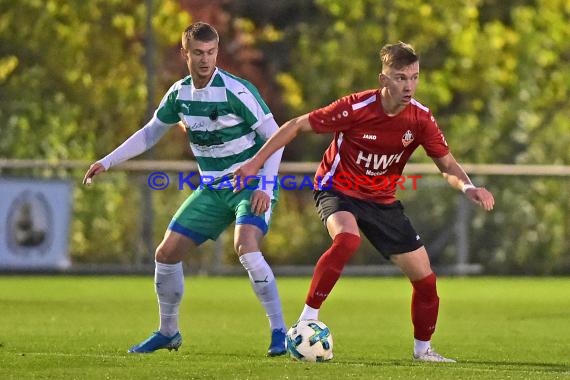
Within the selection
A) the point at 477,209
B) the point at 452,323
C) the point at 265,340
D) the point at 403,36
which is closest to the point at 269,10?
the point at 403,36

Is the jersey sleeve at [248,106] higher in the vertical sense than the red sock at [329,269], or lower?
higher

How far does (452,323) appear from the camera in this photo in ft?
44.0

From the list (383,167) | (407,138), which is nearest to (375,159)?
(383,167)

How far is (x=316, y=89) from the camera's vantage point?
26672 mm

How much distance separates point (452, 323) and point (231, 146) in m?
4.21

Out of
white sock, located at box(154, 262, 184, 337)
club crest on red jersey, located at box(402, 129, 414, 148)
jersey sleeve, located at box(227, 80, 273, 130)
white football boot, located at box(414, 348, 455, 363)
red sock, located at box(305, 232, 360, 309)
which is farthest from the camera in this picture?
white sock, located at box(154, 262, 184, 337)

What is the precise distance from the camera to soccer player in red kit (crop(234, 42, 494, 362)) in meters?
9.29

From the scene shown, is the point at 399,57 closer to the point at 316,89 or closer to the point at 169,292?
the point at 169,292

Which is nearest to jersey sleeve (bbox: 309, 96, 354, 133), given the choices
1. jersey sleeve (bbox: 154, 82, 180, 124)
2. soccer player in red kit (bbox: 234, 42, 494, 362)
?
soccer player in red kit (bbox: 234, 42, 494, 362)

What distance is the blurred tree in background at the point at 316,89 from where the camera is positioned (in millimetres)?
23125

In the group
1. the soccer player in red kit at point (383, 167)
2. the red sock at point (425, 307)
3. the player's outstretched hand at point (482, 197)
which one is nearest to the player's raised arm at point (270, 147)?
the soccer player in red kit at point (383, 167)

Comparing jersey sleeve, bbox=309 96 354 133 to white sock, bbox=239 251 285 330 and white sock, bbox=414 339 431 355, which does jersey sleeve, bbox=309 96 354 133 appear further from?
white sock, bbox=414 339 431 355

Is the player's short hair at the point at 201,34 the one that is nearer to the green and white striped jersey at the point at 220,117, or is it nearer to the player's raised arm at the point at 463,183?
the green and white striped jersey at the point at 220,117

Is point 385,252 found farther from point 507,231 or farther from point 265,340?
point 507,231
